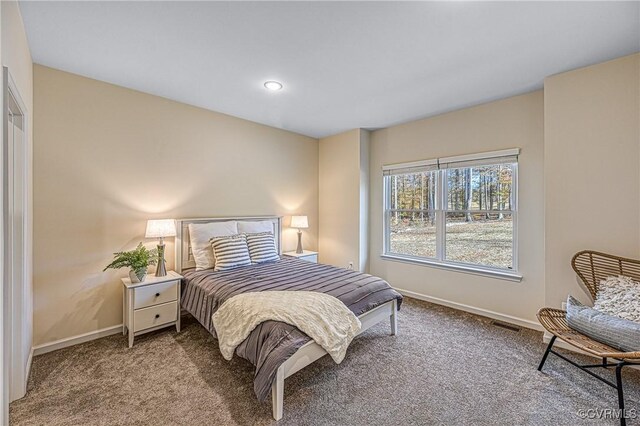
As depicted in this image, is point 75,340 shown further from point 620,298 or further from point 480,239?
point 620,298

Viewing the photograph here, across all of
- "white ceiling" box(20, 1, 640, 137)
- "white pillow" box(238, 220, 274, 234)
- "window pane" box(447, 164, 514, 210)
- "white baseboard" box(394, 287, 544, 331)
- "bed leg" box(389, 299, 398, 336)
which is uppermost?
"white ceiling" box(20, 1, 640, 137)

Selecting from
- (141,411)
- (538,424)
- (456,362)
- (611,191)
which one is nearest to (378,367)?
(456,362)

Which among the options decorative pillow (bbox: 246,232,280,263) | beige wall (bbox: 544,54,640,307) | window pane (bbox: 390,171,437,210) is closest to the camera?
beige wall (bbox: 544,54,640,307)

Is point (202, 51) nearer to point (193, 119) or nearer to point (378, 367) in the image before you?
point (193, 119)

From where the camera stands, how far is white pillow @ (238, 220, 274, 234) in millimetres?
3555

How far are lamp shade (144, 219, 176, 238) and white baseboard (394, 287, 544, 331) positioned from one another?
10.5 feet

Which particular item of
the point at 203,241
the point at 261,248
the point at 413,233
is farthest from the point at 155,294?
the point at 413,233

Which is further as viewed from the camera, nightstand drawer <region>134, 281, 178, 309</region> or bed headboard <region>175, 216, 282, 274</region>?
bed headboard <region>175, 216, 282, 274</region>

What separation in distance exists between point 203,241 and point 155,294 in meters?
0.72

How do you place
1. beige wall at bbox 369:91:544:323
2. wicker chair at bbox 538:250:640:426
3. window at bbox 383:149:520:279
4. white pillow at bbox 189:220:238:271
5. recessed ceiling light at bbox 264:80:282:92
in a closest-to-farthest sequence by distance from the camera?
1. wicker chair at bbox 538:250:640:426
2. recessed ceiling light at bbox 264:80:282:92
3. beige wall at bbox 369:91:544:323
4. white pillow at bbox 189:220:238:271
5. window at bbox 383:149:520:279

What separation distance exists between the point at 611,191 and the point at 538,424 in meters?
1.97

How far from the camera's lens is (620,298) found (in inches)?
81.2

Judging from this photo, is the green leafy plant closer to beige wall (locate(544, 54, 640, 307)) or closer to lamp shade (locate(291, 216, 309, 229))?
lamp shade (locate(291, 216, 309, 229))

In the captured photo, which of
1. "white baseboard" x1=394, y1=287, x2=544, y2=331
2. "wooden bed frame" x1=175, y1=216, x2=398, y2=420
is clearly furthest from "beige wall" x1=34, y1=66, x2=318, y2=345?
"white baseboard" x1=394, y1=287, x2=544, y2=331
